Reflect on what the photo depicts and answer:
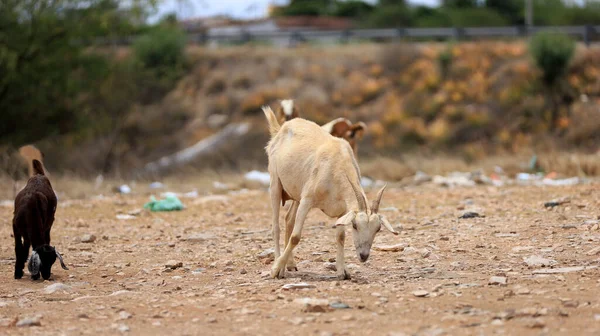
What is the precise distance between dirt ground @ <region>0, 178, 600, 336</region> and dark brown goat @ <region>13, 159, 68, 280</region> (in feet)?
0.64

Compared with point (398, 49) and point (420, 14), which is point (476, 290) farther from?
point (420, 14)

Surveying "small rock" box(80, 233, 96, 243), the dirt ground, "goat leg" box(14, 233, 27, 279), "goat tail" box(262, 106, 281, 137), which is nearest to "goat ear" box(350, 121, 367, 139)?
the dirt ground

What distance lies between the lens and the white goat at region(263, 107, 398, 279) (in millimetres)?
8781

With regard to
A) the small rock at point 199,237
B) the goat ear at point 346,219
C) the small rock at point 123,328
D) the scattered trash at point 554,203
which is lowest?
the scattered trash at point 554,203

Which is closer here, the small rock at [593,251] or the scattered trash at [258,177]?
the small rock at [593,251]

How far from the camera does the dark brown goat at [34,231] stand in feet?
33.2

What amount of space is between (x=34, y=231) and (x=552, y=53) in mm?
32787

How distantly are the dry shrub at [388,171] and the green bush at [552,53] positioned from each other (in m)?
18.7

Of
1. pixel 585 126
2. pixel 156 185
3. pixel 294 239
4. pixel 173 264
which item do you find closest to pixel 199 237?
pixel 173 264

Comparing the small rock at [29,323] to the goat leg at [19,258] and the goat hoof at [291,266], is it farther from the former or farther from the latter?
the goat hoof at [291,266]

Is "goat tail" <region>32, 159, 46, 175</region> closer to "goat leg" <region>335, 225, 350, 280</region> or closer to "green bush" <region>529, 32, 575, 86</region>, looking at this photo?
"goat leg" <region>335, 225, 350, 280</region>

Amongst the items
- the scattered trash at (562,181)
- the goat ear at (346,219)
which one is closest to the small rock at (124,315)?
the goat ear at (346,219)

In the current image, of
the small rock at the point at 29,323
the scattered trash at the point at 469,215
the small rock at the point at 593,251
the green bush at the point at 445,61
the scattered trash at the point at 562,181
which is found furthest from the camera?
the green bush at the point at 445,61

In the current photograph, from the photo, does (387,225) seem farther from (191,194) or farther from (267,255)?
(191,194)
